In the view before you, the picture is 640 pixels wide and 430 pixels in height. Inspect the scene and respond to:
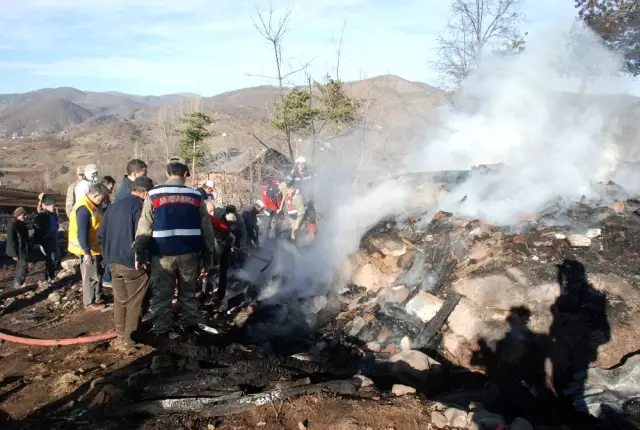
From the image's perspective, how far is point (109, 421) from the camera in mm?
3197

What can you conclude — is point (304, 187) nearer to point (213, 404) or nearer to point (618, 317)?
point (618, 317)

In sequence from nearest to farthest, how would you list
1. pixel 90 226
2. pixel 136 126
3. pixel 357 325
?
1. pixel 90 226
2. pixel 357 325
3. pixel 136 126

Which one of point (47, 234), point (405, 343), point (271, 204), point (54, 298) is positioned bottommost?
point (54, 298)

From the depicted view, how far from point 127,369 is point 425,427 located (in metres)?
2.65

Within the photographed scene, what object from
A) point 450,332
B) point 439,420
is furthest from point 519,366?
point 439,420

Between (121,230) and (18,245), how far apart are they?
3.75m

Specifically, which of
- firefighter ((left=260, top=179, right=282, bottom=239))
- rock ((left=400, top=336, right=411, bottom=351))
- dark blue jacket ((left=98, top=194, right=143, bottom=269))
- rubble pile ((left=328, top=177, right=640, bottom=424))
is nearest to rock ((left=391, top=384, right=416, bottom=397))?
rubble pile ((left=328, top=177, right=640, bottom=424))

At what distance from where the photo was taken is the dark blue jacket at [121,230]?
15.0ft

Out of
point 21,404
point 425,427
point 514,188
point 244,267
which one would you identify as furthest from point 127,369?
point 514,188

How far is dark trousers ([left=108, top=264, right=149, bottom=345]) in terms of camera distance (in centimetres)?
464

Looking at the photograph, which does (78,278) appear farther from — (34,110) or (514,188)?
(34,110)

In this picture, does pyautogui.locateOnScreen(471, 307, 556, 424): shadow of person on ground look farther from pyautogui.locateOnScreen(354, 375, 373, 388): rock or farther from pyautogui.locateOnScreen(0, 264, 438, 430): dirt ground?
pyautogui.locateOnScreen(0, 264, 438, 430): dirt ground

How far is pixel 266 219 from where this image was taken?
9.62 m

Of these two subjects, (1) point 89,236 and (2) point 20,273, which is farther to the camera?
(2) point 20,273
